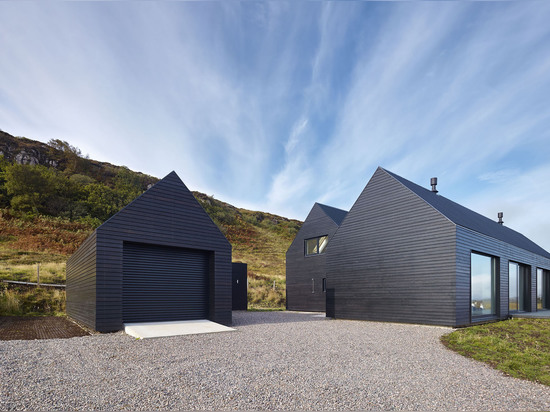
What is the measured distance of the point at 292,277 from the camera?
65.9 feet

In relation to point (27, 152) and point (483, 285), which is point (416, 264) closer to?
point (483, 285)

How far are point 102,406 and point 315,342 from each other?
5.11 meters

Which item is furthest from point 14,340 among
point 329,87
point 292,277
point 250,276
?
point 250,276

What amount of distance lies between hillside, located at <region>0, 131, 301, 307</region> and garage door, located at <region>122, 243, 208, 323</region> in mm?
10533

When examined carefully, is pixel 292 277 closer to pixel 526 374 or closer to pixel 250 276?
pixel 250 276

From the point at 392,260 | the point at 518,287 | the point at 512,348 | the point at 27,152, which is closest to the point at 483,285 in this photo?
the point at 392,260

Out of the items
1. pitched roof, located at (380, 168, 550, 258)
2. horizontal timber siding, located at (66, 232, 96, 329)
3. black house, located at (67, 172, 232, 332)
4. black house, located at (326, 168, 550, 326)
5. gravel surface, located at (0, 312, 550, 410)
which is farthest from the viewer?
pitched roof, located at (380, 168, 550, 258)

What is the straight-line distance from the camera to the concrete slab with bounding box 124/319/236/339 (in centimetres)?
777

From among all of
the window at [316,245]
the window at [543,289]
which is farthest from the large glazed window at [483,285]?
the window at [316,245]

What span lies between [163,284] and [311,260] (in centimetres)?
1075

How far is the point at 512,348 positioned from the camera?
6.93 metres

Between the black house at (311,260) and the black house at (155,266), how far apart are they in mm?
8614

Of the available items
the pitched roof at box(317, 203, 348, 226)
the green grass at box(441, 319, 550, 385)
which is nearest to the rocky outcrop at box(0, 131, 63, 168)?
the pitched roof at box(317, 203, 348, 226)

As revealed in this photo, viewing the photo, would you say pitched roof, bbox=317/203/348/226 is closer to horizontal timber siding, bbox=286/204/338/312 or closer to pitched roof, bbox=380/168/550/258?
horizontal timber siding, bbox=286/204/338/312
